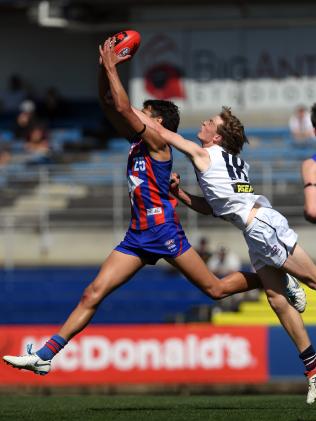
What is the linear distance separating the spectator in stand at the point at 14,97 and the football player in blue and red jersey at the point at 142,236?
55.8 ft

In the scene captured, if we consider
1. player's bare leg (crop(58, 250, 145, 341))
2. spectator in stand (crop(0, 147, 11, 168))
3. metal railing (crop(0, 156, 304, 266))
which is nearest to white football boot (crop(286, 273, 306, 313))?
player's bare leg (crop(58, 250, 145, 341))

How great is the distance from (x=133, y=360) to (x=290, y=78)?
33.2ft

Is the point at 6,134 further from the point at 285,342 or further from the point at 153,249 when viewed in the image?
the point at 153,249

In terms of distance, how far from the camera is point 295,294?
10547mm

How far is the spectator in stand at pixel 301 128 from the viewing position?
22.5 metres

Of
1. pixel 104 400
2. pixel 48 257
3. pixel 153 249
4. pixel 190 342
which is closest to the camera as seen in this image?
pixel 153 249

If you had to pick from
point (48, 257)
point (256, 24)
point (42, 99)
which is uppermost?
point (256, 24)

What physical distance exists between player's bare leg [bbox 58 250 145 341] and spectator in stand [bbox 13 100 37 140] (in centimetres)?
1492

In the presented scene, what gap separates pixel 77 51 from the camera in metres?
28.2

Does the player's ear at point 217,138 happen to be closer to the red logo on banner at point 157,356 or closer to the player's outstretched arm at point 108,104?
the player's outstretched arm at point 108,104

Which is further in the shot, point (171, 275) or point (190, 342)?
point (171, 275)

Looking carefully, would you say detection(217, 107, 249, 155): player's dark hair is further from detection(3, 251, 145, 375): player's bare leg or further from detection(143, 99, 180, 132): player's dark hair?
detection(3, 251, 145, 375): player's bare leg

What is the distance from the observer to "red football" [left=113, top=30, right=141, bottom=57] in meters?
10.3

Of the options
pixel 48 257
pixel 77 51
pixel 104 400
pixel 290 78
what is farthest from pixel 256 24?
pixel 104 400
